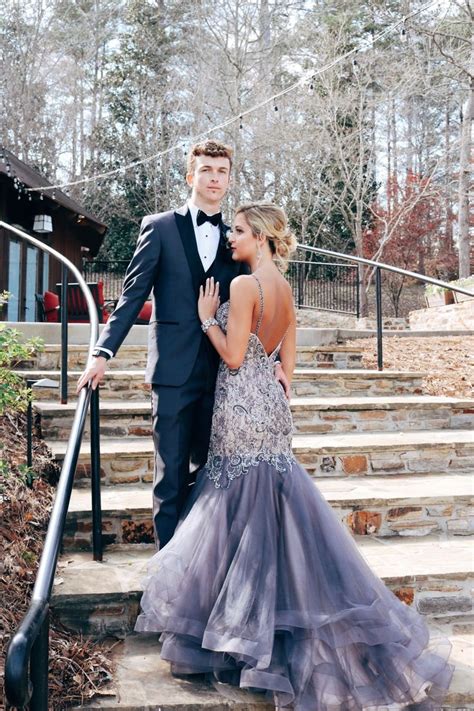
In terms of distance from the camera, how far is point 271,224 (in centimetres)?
271

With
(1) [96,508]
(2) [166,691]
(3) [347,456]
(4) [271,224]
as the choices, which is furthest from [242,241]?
(3) [347,456]

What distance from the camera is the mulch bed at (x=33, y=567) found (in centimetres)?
232

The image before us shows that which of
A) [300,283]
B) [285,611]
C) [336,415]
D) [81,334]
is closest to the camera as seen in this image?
[285,611]

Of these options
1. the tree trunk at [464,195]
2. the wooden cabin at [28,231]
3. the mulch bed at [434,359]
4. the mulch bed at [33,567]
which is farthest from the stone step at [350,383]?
the tree trunk at [464,195]

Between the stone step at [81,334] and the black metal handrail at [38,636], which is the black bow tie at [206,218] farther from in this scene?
the stone step at [81,334]

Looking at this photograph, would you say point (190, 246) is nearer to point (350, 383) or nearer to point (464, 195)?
point (350, 383)

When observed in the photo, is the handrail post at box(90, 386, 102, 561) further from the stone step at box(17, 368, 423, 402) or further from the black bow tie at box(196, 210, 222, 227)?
the stone step at box(17, 368, 423, 402)

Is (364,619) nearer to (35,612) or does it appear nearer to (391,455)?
(35,612)

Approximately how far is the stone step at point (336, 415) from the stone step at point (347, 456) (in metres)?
0.13

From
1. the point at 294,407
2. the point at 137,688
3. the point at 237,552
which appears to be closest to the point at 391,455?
the point at 294,407

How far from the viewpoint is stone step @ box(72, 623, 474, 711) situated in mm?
2227

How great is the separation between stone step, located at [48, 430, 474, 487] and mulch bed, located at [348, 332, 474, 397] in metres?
1.51

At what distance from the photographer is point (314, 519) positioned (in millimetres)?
2490

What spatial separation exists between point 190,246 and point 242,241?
9.0 inches
